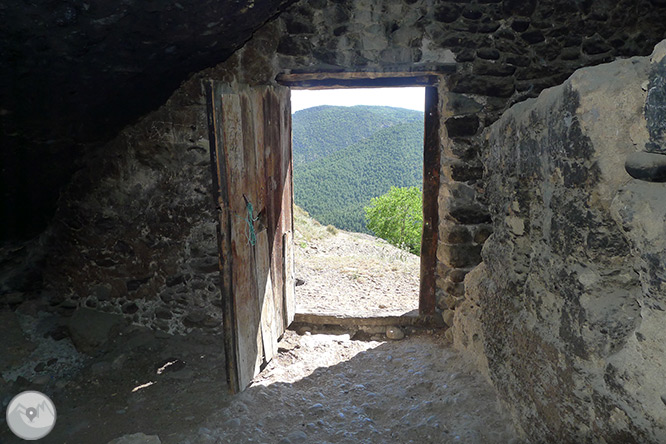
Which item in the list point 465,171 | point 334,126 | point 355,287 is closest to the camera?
point 465,171

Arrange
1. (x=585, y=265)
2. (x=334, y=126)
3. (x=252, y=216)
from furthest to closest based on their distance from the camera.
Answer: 1. (x=334, y=126)
2. (x=252, y=216)
3. (x=585, y=265)

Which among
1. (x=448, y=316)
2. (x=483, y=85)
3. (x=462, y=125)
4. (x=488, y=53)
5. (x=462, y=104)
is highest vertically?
(x=488, y=53)

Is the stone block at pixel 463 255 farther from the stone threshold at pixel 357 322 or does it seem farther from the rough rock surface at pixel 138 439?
the rough rock surface at pixel 138 439

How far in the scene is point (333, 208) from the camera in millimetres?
54906

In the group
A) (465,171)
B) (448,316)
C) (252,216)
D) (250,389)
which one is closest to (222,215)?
(252,216)

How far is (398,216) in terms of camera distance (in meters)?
22.2

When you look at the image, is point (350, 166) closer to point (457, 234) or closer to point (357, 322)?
point (357, 322)

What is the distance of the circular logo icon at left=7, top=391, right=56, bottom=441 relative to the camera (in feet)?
8.93

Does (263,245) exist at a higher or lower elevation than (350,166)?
higher

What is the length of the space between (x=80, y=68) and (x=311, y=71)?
5.13 feet

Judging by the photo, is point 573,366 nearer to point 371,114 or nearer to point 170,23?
point 170,23

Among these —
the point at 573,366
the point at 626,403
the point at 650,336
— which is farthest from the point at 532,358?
the point at 650,336

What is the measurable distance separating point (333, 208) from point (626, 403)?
53446 mm

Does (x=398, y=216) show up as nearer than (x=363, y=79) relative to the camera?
No
